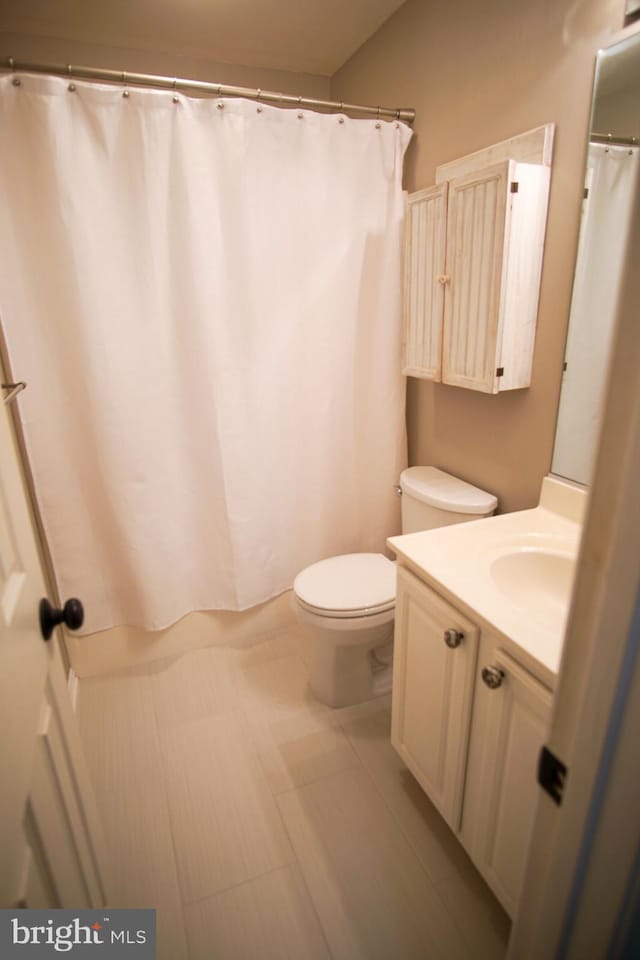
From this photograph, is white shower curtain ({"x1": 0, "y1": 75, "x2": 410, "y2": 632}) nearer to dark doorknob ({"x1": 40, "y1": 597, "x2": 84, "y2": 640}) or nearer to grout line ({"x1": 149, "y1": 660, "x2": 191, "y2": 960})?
grout line ({"x1": 149, "y1": 660, "x2": 191, "y2": 960})

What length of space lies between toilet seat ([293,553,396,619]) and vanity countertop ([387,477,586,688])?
0.42 metres

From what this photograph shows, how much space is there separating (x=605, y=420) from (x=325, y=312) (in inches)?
65.2

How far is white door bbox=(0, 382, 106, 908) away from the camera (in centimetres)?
62

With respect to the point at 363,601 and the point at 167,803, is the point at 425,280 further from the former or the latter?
the point at 167,803

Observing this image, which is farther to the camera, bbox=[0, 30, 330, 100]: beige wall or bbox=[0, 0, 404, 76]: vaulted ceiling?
bbox=[0, 30, 330, 100]: beige wall

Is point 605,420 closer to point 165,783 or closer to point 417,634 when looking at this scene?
point 417,634

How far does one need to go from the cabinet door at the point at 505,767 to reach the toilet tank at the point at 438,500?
0.66 m

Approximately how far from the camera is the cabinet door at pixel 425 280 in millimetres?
1615

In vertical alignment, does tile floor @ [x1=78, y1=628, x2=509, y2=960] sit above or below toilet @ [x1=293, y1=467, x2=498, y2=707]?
below

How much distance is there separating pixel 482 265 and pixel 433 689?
3.86 feet

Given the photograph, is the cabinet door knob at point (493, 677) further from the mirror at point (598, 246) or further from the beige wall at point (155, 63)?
the beige wall at point (155, 63)

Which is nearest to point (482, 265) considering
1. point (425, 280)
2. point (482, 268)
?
point (482, 268)

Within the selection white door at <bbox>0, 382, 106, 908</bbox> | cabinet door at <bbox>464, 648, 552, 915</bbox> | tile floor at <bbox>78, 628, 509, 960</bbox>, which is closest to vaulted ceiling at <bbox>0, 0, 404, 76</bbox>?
white door at <bbox>0, 382, 106, 908</bbox>

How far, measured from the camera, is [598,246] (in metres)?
1.25
